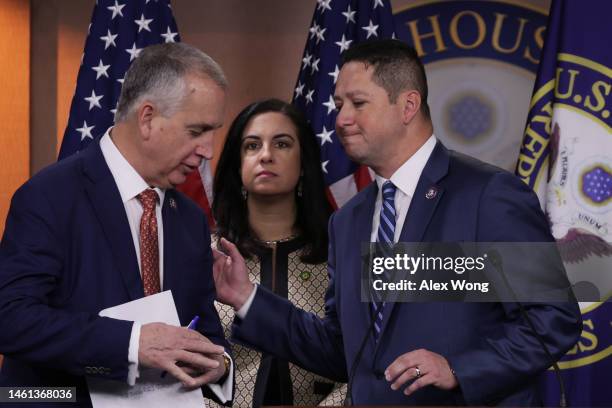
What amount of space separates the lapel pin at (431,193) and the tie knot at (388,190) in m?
0.12

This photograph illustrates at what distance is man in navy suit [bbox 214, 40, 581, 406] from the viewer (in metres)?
2.31

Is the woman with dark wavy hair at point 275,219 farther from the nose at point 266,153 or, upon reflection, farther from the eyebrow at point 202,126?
the eyebrow at point 202,126

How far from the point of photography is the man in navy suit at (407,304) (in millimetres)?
2311

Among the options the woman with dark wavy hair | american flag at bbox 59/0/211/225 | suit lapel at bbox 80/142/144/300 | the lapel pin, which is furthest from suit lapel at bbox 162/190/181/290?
american flag at bbox 59/0/211/225

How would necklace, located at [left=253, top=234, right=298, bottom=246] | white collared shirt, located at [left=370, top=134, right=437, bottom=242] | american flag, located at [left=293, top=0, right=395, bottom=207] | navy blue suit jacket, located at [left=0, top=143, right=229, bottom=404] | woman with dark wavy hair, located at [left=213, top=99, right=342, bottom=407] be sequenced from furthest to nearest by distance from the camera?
1. american flag, located at [left=293, top=0, right=395, bottom=207]
2. necklace, located at [left=253, top=234, right=298, bottom=246]
3. woman with dark wavy hair, located at [left=213, top=99, right=342, bottom=407]
4. white collared shirt, located at [left=370, top=134, right=437, bottom=242]
5. navy blue suit jacket, located at [left=0, top=143, right=229, bottom=404]

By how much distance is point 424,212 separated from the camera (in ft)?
8.16

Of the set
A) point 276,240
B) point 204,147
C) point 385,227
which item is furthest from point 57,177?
point 276,240

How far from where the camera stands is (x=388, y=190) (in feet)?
8.56

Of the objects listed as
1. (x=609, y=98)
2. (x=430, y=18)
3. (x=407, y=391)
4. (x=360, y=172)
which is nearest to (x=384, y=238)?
(x=407, y=391)

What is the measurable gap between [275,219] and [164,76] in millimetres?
1277

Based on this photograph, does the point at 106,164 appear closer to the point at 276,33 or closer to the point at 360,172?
the point at 360,172

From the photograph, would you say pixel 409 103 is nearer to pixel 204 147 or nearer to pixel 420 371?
pixel 204 147

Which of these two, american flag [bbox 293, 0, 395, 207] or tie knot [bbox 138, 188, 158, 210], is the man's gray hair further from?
american flag [bbox 293, 0, 395, 207]

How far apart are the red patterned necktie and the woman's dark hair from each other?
119cm
